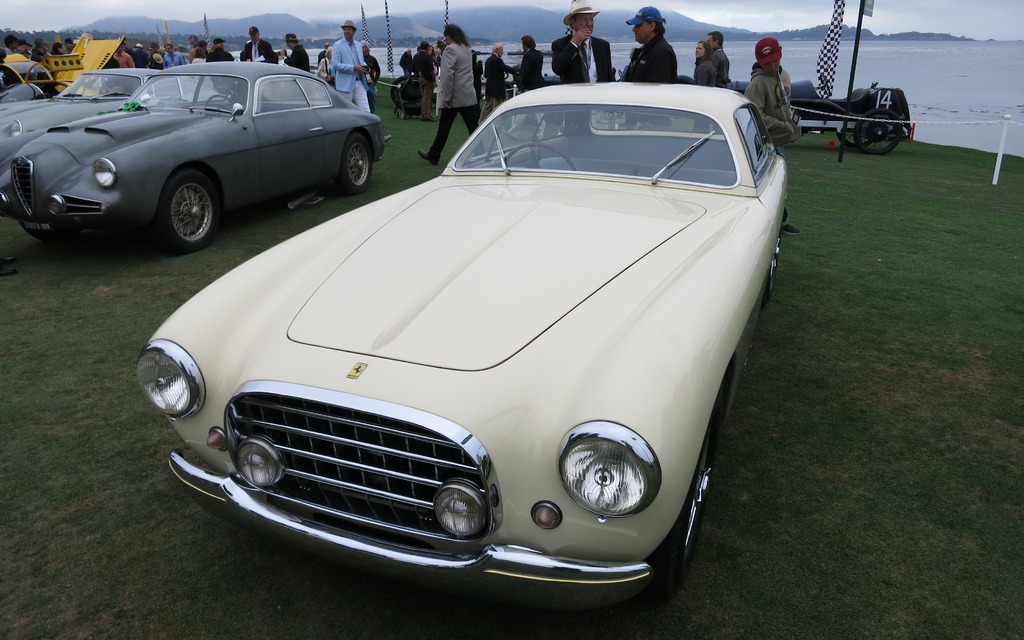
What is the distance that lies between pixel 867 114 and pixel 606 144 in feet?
36.4

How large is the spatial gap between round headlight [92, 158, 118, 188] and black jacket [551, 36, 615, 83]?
14.3 feet

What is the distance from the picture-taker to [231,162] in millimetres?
6172

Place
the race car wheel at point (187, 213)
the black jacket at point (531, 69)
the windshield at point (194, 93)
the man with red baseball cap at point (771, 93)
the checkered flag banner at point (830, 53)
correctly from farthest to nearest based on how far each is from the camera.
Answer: the checkered flag banner at point (830, 53), the black jacket at point (531, 69), the windshield at point (194, 93), the man with red baseball cap at point (771, 93), the race car wheel at point (187, 213)

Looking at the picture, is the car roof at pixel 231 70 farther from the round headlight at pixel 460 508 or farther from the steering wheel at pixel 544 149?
the round headlight at pixel 460 508

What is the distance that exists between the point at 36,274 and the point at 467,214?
14.1 ft

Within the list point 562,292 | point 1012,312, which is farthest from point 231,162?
point 1012,312

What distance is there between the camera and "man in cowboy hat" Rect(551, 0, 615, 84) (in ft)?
23.8

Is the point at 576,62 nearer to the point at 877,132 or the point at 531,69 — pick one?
the point at 531,69

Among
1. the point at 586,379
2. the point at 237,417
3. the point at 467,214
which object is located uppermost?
the point at 467,214

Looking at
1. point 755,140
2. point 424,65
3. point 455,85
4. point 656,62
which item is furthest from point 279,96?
point 424,65

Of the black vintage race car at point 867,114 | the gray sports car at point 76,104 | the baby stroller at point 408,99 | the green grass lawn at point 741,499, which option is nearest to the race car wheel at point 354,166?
the gray sports car at point 76,104

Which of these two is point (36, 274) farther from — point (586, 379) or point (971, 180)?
point (971, 180)

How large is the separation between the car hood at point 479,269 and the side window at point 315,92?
4.47m

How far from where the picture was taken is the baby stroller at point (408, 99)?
16.2m
